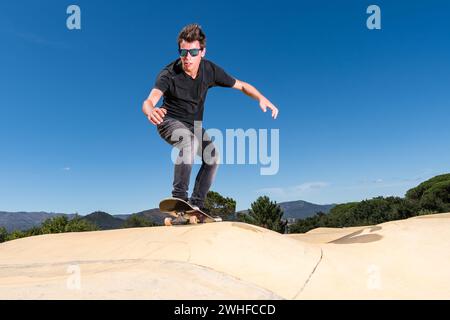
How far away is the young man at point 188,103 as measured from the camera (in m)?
5.62

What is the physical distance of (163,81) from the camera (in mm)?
5773

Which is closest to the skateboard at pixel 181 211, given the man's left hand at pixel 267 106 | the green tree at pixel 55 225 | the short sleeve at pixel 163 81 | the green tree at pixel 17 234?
the short sleeve at pixel 163 81

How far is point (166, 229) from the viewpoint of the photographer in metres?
5.51

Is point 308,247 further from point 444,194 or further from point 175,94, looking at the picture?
point 444,194

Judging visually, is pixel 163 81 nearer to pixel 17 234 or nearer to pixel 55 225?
pixel 55 225

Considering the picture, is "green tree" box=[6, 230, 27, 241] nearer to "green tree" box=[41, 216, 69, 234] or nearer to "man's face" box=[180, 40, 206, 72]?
"green tree" box=[41, 216, 69, 234]

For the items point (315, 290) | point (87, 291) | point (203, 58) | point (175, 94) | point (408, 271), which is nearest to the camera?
point (87, 291)

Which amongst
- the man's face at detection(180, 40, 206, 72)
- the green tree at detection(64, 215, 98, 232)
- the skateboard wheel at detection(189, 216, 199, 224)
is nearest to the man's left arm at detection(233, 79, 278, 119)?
the man's face at detection(180, 40, 206, 72)

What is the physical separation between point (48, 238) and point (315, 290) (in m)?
4.98

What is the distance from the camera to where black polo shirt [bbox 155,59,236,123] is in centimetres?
585

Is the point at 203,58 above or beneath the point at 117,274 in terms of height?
above

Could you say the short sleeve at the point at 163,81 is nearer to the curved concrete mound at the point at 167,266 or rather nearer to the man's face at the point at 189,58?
the man's face at the point at 189,58

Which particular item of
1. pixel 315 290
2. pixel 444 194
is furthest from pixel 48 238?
pixel 444 194

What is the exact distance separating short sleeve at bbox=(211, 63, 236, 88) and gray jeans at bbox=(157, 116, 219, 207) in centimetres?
94
